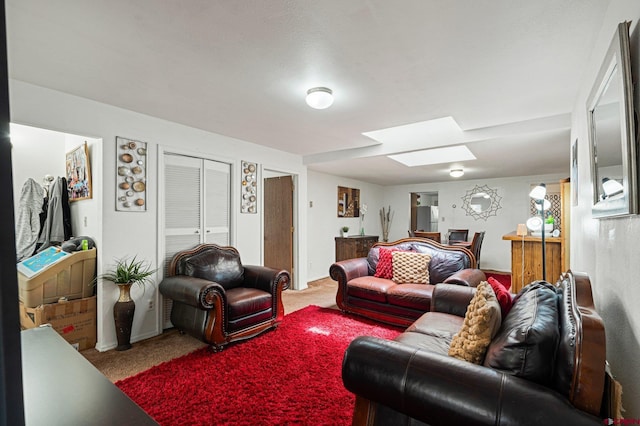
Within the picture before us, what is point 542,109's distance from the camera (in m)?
2.99

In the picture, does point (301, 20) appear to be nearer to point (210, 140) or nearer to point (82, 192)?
point (210, 140)

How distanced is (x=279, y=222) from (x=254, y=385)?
337cm

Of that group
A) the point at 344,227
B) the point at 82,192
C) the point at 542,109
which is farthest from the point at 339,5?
the point at 344,227

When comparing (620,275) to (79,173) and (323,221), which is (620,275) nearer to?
(79,173)

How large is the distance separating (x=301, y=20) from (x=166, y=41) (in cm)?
85

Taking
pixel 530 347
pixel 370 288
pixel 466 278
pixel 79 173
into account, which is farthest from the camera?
pixel 370 288

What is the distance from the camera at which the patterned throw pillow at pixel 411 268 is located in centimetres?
369

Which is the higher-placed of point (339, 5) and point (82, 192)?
point (339, 5)

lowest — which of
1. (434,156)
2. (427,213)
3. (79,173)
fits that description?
(427,213)

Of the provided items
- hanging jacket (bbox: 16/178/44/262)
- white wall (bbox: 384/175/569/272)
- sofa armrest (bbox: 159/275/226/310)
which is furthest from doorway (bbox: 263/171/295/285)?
white wall (bbox: 384/175/569/272)

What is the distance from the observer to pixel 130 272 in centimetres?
292

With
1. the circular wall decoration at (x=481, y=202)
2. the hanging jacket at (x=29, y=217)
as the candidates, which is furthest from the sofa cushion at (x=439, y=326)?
the circular wall decoration at (x=481, y=202)

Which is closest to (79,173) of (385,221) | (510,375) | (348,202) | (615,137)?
(510,375)

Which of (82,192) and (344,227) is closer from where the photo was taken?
(82,192)
